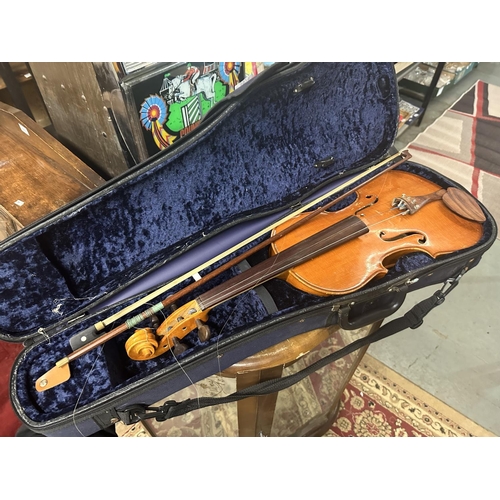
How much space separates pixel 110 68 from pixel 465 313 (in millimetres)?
1742

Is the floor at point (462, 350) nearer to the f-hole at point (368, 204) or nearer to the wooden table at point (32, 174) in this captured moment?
the f-hole at point (368, 204)

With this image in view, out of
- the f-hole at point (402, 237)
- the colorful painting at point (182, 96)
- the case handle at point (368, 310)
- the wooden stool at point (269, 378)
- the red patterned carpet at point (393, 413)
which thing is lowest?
the red patterned carpet at point (393, 413)

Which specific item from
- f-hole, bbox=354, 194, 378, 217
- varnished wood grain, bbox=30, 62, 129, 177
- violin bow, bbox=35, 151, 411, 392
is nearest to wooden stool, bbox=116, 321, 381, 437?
violin bow, bbox=35, 151, 411, 392

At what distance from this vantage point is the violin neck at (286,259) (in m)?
0.89

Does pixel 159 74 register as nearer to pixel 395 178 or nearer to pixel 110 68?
pixel 110 68

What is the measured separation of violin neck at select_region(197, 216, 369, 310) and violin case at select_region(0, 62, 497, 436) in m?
0.08

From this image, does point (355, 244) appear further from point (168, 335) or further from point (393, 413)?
point (393, 413)

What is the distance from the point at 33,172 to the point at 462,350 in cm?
185

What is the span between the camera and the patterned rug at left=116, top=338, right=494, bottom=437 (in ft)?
3.99

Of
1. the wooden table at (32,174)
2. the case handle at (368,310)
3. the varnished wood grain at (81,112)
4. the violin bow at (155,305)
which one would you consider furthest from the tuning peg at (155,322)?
the varnished wood grain at (81,112)

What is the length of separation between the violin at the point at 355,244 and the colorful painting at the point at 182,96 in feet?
1.85

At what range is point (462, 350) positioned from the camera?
5.08 ft

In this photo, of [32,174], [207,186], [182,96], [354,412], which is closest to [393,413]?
[354,412]

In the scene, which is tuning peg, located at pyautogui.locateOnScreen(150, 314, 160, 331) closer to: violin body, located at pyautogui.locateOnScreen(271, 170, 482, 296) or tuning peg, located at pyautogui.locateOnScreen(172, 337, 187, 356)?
tuning peg, located at pyautogui.locateOnScreen(172, 337, 187, 356)
